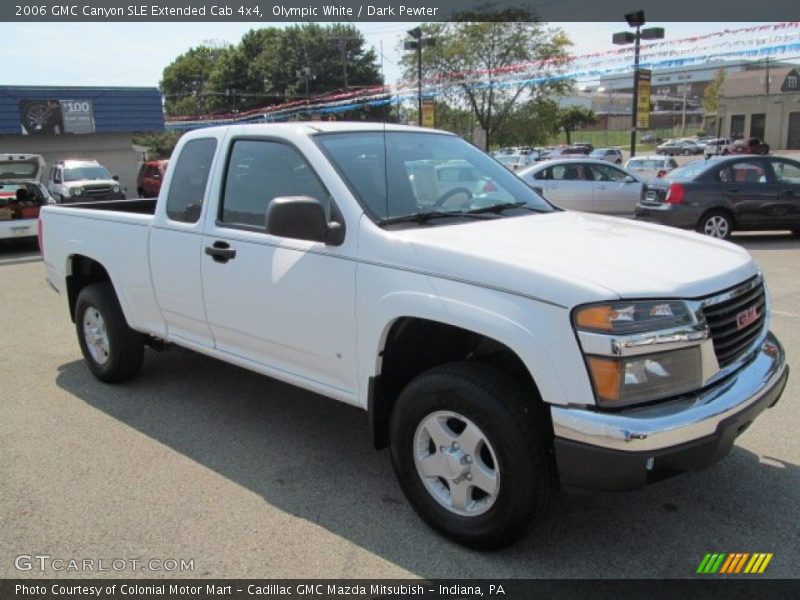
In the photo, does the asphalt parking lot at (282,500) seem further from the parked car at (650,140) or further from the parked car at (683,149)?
the parked car at (650,140)

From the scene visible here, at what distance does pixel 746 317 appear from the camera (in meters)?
3.11

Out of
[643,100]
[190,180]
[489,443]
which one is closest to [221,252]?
[190,180]

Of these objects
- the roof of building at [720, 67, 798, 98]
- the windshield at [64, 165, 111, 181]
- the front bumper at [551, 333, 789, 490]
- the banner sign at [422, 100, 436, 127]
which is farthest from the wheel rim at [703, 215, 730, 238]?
the roof of building at [720, 67, 798, 98]

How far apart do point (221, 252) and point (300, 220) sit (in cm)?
94

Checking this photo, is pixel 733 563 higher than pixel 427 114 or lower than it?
lower

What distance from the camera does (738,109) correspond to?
62.6m

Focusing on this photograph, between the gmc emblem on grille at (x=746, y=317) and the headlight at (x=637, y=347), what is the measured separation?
44 cm

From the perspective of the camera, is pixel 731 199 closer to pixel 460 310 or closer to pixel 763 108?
pixel 460 310

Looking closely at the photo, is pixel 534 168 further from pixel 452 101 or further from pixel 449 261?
pixel 452 101

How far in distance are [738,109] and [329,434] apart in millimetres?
68471

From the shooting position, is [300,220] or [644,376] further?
[300,220]

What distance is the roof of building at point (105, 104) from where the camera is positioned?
2778cm

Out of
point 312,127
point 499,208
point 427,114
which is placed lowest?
point 499,208

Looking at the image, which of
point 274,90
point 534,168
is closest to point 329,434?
point 534,168
